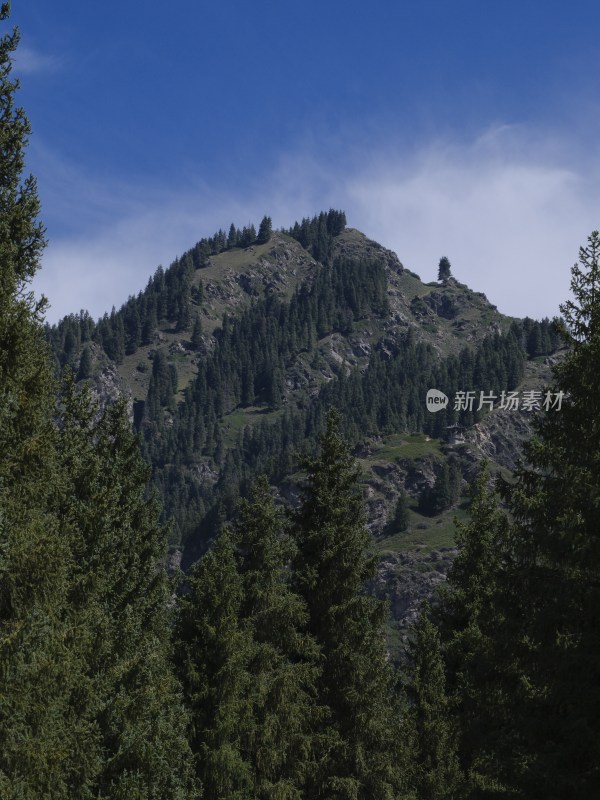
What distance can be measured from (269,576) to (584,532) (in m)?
15.7

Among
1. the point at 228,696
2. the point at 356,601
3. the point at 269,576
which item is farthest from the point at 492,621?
the point at 269,576

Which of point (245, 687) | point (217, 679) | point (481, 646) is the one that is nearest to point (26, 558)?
point (481, 646)

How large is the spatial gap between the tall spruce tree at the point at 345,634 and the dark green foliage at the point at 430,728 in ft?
14.9

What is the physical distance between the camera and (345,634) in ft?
85.4

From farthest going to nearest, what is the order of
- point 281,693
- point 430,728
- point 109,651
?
point 430,728 → point 281,693 → point 109,651

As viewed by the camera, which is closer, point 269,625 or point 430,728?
point 269,625

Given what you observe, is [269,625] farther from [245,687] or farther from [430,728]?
[430,728]

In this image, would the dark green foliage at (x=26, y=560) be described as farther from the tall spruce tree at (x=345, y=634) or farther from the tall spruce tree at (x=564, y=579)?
the tall spruce tree at (x=345, y=634)

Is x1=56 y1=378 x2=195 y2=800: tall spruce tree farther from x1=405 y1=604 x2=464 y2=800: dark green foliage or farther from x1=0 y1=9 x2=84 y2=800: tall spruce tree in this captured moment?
x1=405 y1=604 x2=464 y2=800: dark green foliage

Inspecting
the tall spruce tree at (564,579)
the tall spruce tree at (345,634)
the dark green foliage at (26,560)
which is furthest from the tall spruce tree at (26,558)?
the tall spruce tree at (345,634)

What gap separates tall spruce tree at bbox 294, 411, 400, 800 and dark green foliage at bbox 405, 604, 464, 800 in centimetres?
454

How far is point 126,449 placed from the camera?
2538 centimetres

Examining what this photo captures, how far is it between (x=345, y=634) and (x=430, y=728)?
918 centimetres

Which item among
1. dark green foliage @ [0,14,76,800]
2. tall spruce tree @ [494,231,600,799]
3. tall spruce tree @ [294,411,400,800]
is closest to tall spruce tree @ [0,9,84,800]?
dark green foliage @ [0,14,76,800]
